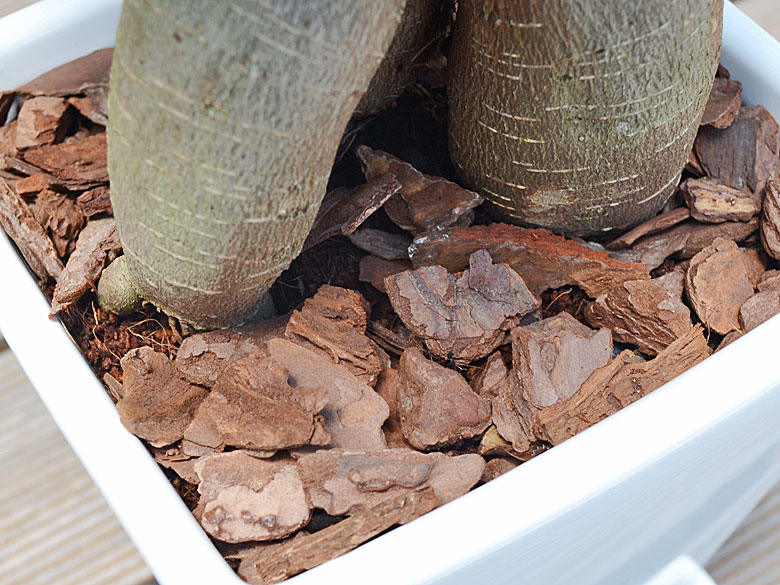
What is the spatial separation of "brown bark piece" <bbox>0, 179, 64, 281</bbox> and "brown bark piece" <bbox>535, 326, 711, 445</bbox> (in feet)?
1.41

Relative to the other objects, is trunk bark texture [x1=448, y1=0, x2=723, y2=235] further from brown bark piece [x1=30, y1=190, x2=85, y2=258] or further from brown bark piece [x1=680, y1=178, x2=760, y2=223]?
brown bark piece [x1=30, y1=190, x2=85, y2=258]

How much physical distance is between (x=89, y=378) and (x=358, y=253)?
→ 0.27 meters

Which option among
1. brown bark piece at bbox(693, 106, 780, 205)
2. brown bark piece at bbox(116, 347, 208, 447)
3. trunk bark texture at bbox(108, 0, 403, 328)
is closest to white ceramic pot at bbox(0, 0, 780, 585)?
brown bark piece at bbox(116, 347, 208, 447)

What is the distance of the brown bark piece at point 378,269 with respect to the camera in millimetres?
699

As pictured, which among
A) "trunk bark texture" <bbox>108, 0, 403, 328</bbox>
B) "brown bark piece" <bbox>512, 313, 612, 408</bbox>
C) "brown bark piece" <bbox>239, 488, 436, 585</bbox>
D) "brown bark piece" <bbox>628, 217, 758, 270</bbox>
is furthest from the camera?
"brown bark piece" <bbox>628, 217, 758, 270</bbox>

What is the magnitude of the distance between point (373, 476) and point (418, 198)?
0.25 m

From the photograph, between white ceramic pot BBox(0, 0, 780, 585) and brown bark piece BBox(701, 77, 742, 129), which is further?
brown bark piece BBox(701, 77, 742, 129)

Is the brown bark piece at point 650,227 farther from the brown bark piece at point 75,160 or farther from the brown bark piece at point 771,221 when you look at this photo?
the brown bark piece at point 75,160

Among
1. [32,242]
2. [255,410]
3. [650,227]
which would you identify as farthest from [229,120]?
[650,227]

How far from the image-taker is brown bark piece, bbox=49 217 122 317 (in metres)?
0.64

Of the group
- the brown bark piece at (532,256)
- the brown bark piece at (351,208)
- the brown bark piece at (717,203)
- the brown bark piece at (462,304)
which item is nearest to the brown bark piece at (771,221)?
the brown bark piece at (717,203)

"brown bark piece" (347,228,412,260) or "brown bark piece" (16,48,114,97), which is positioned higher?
"brown bark piece" (16,48,114,97)

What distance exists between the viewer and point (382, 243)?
0.71 metres

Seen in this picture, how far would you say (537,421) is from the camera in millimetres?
603
